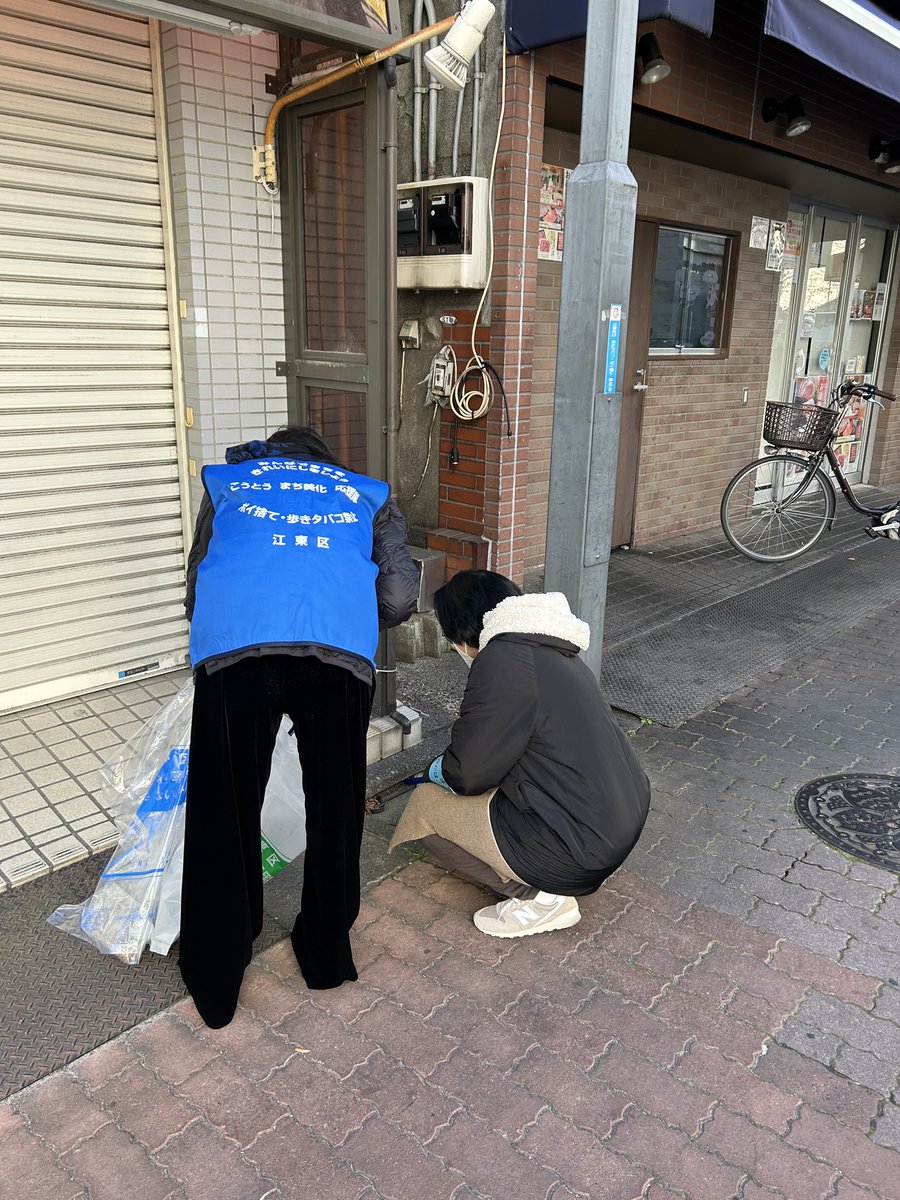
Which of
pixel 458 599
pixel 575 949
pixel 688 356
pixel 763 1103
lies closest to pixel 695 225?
pixel 688 356

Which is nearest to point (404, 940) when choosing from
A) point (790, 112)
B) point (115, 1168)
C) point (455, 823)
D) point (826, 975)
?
point (455, 823)

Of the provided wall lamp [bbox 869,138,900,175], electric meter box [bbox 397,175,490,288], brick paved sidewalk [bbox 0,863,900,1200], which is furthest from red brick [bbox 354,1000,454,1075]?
wall lamp [bbox 869,138,900,175]

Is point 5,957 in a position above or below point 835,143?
below

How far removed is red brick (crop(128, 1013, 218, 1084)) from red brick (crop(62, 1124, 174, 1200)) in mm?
212

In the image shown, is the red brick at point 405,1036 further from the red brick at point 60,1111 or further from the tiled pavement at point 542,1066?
the red brick at point 60,1111

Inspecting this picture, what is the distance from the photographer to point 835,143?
23.8 feet

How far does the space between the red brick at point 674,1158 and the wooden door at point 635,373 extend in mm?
4948

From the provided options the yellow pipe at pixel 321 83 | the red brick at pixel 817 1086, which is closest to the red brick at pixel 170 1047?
the red brick at pixel 817 1086

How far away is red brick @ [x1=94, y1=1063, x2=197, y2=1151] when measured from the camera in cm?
229

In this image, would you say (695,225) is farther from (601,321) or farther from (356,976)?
(356,976)

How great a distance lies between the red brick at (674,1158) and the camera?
2.18 metres

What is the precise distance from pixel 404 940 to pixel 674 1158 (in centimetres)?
108

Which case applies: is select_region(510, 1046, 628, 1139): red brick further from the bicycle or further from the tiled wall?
the bicycle

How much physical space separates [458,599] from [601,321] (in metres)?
1.16
